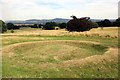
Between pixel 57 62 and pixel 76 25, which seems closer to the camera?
pixel 57 62

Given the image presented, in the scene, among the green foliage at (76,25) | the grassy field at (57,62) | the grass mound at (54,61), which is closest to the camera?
the grassy field at (57,62)

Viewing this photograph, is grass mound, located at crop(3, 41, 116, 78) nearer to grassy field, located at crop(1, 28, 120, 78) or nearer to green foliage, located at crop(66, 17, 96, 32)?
grassy field, located at crop(1, 28, 120, 78)

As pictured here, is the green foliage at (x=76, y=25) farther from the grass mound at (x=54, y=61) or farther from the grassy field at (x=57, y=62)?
the grassy field at (x=57, y=62)

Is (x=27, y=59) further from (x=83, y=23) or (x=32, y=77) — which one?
(x=83, y=23)

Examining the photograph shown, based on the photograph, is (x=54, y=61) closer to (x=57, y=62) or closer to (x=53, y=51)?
(x=57, y=62)

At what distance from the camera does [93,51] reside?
21719 mm

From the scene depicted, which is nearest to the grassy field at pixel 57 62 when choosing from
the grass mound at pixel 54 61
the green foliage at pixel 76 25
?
the grass mound at pixel 54 61

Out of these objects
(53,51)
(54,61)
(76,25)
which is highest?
(76,25)

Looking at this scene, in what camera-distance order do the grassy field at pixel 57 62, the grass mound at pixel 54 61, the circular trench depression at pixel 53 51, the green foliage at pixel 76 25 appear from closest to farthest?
1. the grassy field at pixel 57 62
2. the grass mound at pixel 54 61
3. the circular trench depression at pixel 53 51
4. the green foliage at pixel 76 25

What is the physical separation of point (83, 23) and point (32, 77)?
141 feet

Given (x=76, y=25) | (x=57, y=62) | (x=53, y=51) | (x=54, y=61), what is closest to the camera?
(x=57, y=62)

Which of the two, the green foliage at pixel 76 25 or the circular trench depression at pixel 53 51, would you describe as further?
the green foliage at pixel 76 25

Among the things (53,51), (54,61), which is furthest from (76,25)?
(54,61)

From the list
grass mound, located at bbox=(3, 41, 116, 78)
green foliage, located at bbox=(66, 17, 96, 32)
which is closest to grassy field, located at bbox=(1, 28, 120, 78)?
grass mound, located at bbox=(3, 41, 116, 78)
